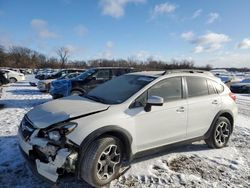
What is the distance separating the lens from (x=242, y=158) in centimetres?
468

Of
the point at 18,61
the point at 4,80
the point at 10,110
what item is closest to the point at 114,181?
the point at 10,110

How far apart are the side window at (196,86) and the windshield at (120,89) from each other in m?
0.87

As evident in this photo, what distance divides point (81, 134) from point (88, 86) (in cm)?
773

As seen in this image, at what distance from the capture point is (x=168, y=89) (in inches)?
172

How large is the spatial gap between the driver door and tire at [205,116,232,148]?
0.97 m

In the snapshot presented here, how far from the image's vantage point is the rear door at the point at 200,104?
4.54 metres

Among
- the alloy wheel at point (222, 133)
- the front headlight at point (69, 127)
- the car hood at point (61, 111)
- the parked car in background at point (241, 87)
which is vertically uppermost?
the car hood at point (61, 111)

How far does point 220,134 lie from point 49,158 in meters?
3.81

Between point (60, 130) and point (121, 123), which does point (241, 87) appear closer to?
point (121, 123)

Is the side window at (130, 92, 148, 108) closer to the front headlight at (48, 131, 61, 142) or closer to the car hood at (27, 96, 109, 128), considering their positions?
the car hood at (27, 96, 109, 128)

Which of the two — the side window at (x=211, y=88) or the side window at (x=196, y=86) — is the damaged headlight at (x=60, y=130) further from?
the side window at (x=211, y=88)

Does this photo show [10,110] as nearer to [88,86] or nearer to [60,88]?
[60,88]

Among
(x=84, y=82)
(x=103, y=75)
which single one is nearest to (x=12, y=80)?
(x=84, y=82)

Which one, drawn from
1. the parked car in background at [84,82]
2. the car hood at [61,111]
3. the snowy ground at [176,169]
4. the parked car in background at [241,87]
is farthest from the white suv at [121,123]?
the parked car in background at [241,87]
